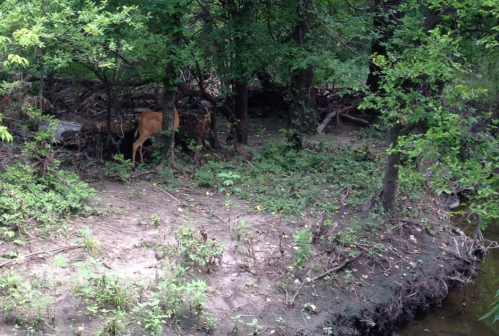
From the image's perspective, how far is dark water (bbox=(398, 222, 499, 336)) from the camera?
312 inches

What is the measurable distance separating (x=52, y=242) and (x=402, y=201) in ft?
19.4

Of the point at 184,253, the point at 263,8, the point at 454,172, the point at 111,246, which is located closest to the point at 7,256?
the point at 111,246

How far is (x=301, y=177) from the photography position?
10.6m

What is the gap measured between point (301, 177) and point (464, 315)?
382 centimetres

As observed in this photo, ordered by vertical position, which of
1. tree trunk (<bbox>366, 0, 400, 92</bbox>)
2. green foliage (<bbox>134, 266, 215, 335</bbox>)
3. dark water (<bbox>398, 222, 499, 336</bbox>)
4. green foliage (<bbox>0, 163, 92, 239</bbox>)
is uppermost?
tree trunk (<bbox>366, 0, 400, 92</bbox>)

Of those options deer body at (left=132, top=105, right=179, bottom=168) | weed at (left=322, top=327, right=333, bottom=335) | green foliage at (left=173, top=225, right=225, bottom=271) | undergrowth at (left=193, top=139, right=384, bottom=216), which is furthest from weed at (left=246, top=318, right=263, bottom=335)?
deer body at (left=132, top=105, right=179, bottom=168)

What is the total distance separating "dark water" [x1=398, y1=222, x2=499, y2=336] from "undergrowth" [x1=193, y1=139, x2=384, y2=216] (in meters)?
2.17

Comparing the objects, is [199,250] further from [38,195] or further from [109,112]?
[109,112]

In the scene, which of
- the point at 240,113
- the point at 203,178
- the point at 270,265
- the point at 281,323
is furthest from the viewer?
the point at 240,113

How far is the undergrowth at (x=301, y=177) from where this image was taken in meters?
9.41

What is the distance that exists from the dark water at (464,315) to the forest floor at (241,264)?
8.9 inches

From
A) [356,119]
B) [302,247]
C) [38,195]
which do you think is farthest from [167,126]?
[356,119]

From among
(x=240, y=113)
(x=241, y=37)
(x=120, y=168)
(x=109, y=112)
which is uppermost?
(x=241, y=37)

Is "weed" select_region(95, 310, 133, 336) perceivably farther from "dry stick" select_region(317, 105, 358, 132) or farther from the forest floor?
"dry stick" select_region(317, 105, 358, 132)
